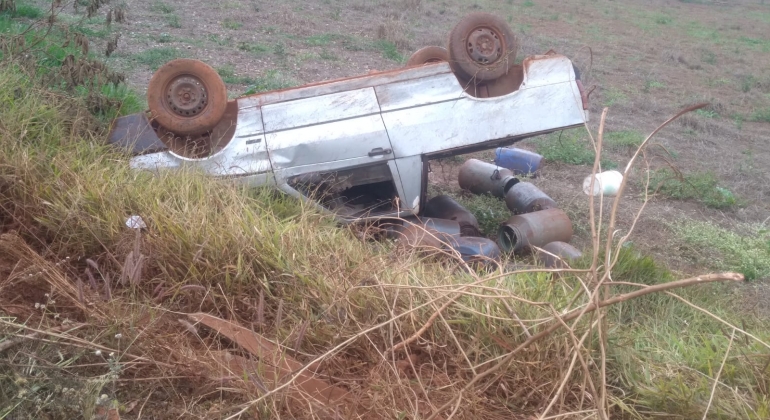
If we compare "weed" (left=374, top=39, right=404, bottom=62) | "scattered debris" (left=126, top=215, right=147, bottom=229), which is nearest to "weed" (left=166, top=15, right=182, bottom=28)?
"weed" (left=374, top=39, right=404, bottom=62)

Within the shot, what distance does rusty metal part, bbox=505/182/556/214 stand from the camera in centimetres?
604

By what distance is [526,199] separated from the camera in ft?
20.1

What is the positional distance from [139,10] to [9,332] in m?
12.8

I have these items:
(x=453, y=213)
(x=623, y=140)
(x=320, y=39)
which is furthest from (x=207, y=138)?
(x=320, y=39)

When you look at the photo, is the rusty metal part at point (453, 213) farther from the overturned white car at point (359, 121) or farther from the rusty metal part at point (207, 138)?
the rusty metal part at point (207, 138)

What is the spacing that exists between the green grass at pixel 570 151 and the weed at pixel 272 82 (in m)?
3.72

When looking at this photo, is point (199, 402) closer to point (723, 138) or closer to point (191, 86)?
point (191, 86)

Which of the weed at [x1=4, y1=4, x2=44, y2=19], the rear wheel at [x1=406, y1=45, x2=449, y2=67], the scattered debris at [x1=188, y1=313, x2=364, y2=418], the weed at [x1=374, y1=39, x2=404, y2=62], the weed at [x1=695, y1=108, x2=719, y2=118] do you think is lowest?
the weed at [x1=695, y1=108, x2=719, y2=118]

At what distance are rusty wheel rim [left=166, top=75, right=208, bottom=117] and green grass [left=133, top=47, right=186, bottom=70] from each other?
5253 millimetres

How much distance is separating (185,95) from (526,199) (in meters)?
3.18

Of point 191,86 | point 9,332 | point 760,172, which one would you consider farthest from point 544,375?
point 760,172

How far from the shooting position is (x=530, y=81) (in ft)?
17.3

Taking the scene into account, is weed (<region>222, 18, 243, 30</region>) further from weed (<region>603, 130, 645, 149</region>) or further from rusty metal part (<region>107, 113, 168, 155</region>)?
rusty metal part (<region>107, 113, 168, 155</region>)

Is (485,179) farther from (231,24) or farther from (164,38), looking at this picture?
(231,24)
